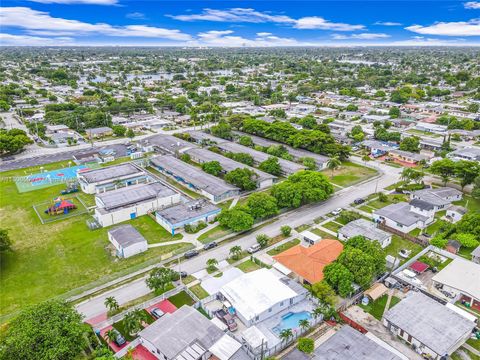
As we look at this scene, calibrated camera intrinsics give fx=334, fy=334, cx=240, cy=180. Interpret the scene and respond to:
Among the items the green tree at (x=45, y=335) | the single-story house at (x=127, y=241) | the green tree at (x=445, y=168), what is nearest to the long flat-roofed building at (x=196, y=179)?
the single-story house at (x=127, y=241)

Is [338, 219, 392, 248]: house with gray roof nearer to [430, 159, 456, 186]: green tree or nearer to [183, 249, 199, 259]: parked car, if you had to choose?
[183, 249, 199, 259]: parked car

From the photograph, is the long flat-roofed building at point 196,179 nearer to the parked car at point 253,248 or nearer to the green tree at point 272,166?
the green tree at point 272,166

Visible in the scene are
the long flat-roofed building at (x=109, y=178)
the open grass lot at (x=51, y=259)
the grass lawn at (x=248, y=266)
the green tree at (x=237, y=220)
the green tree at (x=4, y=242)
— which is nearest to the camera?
the open grass lot at (x=51, y=259)

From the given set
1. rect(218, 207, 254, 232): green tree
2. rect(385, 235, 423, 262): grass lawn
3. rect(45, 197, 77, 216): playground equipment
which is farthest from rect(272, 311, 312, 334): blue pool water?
rect(45, 197, 77, 216): playground equipment

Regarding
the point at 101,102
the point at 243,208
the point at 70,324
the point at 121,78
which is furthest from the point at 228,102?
the point at 70,324

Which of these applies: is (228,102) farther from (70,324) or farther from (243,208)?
(70,324)

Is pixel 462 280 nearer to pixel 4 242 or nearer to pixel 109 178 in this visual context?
pixel 4 242

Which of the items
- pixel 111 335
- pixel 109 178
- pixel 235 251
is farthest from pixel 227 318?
pixel 109 178
